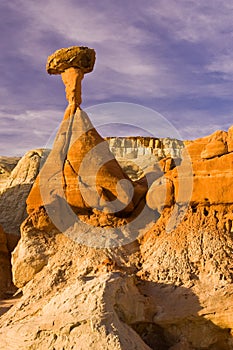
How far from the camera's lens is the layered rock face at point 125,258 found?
1143 centimetres

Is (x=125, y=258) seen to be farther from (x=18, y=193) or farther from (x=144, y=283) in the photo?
(x=18, y=193)

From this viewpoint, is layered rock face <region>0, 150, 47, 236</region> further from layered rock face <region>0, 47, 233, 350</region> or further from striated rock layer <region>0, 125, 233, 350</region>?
striated rock layer <region>0, 125, 233, 350</region>

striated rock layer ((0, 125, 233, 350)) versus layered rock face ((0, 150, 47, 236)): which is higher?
layered rock face ((0, 150, 47, 236))

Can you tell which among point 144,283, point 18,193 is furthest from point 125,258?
point 18,193

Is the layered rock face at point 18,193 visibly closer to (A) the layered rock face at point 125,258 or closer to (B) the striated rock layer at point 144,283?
(A) the layered rock face at point 125,258

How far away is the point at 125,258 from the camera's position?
577 inches

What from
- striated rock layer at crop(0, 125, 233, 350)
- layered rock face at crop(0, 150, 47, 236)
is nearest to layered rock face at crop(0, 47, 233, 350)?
striated rock layer at crop(0, 125, 233, 350)

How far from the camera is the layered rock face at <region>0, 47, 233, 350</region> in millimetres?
11430

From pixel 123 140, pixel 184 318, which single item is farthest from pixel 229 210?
pixel 123 140

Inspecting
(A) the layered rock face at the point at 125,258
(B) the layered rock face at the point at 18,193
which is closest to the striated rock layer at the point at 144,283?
(A) the layered rock face at the point at 125,258

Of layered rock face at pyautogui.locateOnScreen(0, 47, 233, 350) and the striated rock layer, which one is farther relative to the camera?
layered rock face at pyautogui.locateOnScreen(0, 47, 233, 350)

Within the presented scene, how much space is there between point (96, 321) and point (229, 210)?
4.94m

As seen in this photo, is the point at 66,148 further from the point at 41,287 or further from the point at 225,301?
the point at 225,301

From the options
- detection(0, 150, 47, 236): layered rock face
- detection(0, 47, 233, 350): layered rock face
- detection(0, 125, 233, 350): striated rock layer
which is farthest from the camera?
detection(0, 150, 47, 236): layered rock face
